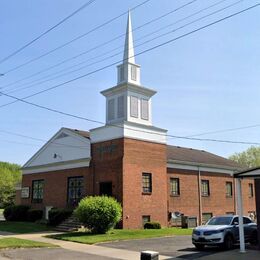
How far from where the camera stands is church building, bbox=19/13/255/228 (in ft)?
95.1

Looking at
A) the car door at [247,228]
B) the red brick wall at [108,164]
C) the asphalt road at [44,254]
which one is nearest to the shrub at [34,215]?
the red brick wall at [108,164]

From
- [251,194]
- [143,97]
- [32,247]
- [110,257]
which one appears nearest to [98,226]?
[32,247]

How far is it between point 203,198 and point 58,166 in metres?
13.3

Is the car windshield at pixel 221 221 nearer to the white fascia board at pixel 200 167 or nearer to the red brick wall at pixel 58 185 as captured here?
the red brick wall at pixel 58 185

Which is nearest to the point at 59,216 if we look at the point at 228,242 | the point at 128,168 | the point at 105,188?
the point at 105,188

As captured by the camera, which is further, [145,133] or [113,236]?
[145,133]

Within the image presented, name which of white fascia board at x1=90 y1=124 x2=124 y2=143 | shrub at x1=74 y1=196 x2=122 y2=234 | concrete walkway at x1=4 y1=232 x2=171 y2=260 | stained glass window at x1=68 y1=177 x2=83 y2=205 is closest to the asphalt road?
concrete walkway at x1=4 y1=232 x2=171 y2=260

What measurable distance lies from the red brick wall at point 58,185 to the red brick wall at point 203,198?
271 inches

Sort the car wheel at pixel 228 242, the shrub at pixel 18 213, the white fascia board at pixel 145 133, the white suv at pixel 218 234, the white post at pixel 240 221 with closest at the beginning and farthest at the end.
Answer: the white post at pixel 240 221
the white suv at pixel 218 234
the car wheel at pixel 228 242
the white fascia board at pixel 145 133
the shrub at pixel 18 213

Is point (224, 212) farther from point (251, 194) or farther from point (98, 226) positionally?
point (98, 226)

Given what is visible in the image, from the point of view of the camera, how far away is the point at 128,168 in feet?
94.1

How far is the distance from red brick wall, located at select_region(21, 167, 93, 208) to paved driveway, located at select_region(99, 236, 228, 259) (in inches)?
378

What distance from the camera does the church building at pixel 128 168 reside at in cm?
2898

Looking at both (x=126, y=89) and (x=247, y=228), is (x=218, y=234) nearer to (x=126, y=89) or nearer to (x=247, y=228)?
(x=247, y=228)
